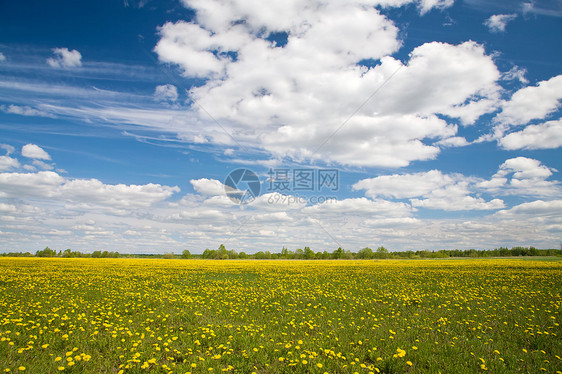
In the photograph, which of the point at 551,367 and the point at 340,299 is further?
the point at 340,299

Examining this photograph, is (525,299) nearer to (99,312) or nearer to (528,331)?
(528,331)

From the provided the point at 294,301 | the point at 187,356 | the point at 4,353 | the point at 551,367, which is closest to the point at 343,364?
the point at 187,356

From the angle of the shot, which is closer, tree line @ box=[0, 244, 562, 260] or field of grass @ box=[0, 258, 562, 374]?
field of grass @ box=[0, 258, 562, 374]

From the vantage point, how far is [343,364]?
19.8 ft

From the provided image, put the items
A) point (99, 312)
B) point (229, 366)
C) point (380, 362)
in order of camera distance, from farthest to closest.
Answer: point (99, 312) → point (380, 362) → point (229, 366)

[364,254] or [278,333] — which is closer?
[278,333]

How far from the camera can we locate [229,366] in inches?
228

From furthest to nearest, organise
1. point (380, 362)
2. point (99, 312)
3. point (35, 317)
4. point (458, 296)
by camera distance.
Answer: point (458, 296)
point (99, 312)
point (35, 317)
point (380, 362)

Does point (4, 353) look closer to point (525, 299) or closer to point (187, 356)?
point (187, 356)

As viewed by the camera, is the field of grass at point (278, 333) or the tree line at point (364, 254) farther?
the tree line at point (364, 254)

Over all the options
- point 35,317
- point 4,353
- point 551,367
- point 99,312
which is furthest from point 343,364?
point 35,317

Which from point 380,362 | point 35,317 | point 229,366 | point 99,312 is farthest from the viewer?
point 99,312

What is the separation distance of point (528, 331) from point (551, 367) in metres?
2.50

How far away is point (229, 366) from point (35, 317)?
24.5 feet
